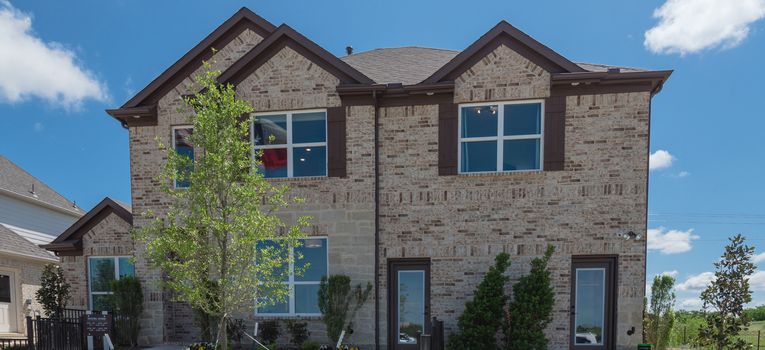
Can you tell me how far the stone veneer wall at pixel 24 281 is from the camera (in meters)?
13.4

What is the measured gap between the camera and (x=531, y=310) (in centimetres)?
735

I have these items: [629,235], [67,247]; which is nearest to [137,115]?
[67,247]

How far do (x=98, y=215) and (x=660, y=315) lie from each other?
14183 mm

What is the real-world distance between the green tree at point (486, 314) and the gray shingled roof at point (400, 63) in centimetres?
470

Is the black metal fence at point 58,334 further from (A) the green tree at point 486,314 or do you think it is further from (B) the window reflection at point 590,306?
(B) the window reflection at point 590,306

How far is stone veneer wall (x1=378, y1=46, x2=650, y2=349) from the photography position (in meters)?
7.89

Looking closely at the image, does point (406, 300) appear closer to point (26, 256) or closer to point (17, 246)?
point (26, 256)

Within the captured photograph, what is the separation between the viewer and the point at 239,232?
610 centimetres

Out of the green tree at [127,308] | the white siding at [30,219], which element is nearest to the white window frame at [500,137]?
the green tree at [127,308]

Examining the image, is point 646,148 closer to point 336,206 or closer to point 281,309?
point 336,206

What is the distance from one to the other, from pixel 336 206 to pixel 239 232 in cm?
274

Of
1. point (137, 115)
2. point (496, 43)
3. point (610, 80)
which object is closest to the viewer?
point (610, 80)

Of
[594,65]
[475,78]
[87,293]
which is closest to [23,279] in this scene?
[87,293]

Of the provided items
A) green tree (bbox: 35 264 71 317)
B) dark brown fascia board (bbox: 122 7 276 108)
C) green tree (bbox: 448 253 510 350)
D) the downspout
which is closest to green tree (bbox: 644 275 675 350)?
green tree (bbox: 448 253 510 350)
